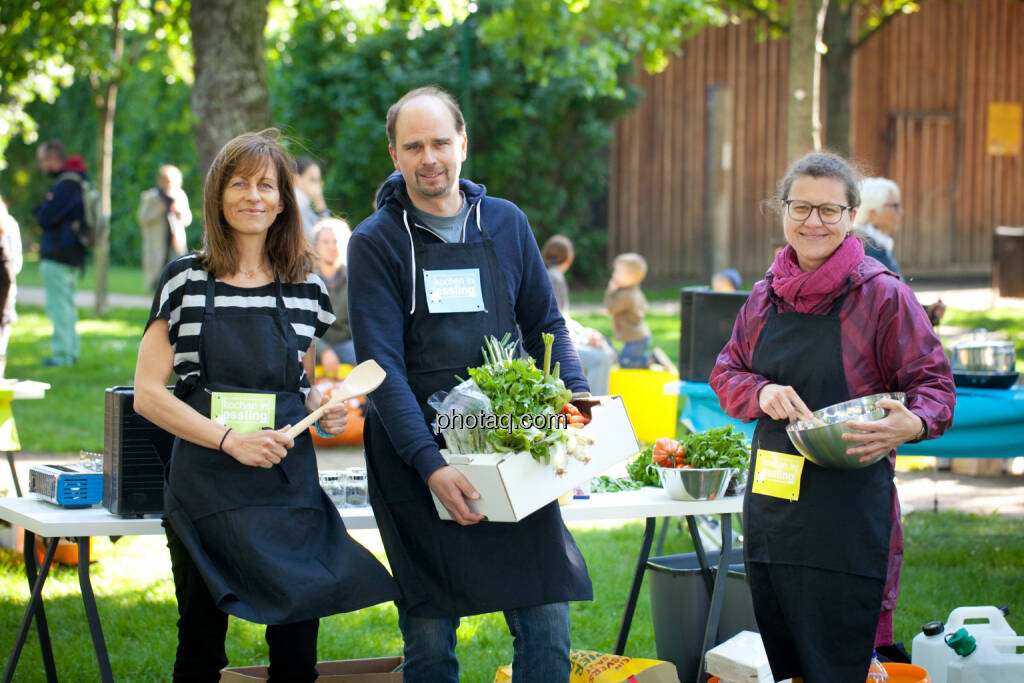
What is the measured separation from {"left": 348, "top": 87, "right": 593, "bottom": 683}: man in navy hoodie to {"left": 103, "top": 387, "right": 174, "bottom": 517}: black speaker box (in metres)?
0.83

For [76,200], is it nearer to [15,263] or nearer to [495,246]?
[15,263]

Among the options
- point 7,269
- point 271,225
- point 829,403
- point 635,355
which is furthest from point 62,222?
point 829,403

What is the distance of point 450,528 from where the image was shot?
282 cm

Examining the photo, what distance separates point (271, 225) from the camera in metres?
3.10

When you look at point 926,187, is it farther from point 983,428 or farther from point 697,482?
point 697,482

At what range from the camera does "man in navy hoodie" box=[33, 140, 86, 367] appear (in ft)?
35.4

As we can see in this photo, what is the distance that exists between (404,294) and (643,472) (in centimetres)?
155

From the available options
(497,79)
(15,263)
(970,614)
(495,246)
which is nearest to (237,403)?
(495,246)

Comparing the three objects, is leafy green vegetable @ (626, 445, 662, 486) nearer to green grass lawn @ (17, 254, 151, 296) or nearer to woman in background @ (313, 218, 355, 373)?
woman in background @ (313, 218, 355, 373)

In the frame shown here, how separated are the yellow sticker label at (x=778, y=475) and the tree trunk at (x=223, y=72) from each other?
18.4 ft

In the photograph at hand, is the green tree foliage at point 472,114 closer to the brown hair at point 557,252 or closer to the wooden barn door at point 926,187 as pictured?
the wooden barn door at point 926,187

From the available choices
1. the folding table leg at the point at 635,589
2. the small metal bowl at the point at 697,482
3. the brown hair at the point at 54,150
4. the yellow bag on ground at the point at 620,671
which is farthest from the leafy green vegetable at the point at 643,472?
the brown hair at the point at 54,150

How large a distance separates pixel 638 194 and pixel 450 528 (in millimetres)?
17358

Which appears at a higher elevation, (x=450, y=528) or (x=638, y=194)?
(x=638, y=194)
